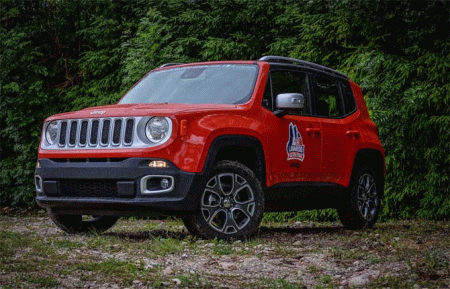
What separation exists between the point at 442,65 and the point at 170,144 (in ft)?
17.0

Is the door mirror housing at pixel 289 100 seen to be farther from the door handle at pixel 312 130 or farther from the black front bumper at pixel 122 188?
the black front bumper at pixel 122 188

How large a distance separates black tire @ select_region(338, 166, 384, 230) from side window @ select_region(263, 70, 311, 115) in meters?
1.24

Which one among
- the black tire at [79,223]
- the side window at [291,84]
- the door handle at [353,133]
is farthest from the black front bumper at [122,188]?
the door handle at [353,133]

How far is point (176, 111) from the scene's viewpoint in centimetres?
686

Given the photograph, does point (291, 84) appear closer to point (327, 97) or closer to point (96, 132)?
point (327, 97)

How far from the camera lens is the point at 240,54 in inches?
500

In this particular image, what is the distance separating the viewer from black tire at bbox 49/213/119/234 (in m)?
8.18

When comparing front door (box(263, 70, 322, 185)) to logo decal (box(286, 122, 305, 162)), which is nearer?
front door (box(263, 70, 322, 185))

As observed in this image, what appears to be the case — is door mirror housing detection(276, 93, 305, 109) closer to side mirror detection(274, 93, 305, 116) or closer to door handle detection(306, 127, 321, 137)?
side mirror detection(274, 93, 305, 116)

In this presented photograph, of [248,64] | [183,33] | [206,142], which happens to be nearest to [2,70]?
[183,33]

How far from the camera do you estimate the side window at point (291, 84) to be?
8.09 m

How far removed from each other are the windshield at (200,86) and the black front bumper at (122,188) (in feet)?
3.93

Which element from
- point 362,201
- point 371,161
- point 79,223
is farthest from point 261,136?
point 371,161

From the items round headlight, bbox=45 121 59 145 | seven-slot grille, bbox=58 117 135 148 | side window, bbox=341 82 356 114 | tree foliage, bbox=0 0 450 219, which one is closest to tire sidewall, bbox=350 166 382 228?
side window, bbox=341 82 356 114
